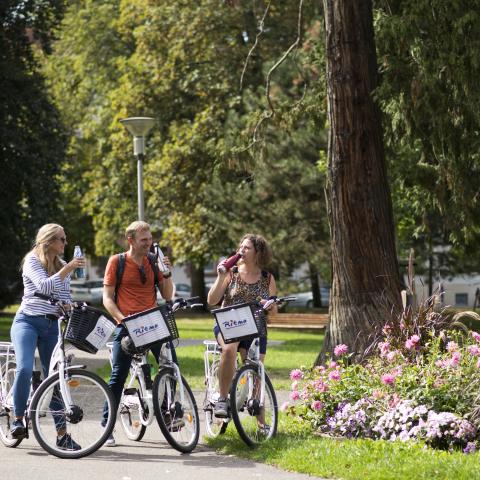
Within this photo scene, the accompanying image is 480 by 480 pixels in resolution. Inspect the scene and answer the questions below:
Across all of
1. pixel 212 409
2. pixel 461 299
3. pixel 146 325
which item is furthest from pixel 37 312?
pixel 461 299

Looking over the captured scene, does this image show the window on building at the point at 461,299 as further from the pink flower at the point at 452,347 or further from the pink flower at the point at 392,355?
the pink flower at the point at 452,347

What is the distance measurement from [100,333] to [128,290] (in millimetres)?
642

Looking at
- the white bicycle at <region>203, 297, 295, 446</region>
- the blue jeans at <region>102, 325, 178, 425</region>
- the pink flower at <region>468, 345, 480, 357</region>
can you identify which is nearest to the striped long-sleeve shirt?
the blue jeans at <region>102, 325, 178, 425</region>

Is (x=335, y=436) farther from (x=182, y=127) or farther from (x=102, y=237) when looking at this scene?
(x=102, y=237)

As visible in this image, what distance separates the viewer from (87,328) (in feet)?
28.5

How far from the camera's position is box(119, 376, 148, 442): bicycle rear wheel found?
9.14 meters

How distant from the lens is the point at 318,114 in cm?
1717

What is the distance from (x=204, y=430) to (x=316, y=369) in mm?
1140

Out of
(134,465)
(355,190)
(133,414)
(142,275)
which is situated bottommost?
(134,465)

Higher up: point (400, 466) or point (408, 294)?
point (408, 294)

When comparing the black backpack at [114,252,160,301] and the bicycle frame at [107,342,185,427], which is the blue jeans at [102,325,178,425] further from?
the black backpack at [114,252,160,301]

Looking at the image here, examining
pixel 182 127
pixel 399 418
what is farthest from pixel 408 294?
pixel 182 127

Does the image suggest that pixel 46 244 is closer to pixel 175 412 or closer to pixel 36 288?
pixel 36 288

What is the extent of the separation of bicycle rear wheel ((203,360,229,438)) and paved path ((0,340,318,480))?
1.01ft
